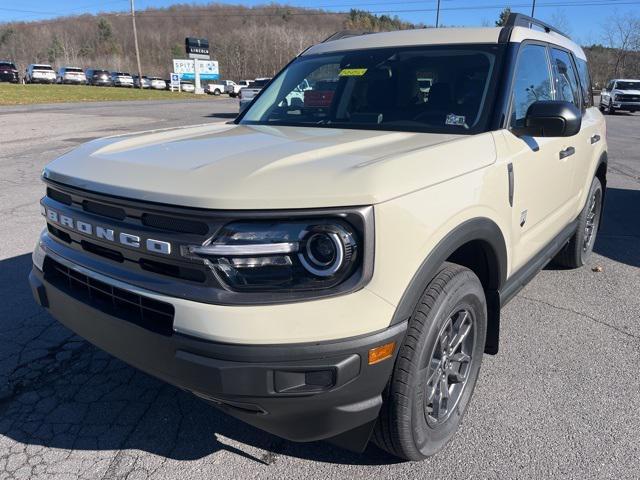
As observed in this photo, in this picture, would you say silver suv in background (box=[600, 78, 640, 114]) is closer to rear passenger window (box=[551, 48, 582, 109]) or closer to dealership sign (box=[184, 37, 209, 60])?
rear passenger window (box=[551, 48, 582, 109])

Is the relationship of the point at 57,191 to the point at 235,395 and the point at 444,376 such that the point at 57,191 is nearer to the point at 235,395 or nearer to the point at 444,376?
the point at 235,395

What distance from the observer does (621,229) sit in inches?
251

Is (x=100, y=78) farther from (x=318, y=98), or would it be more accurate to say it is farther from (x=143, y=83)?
(x=318, y=98)

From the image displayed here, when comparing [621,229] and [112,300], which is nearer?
[112,300]

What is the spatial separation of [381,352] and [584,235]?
12.1 ft

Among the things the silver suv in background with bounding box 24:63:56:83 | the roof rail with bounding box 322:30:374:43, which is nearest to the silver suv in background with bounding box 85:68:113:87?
the silver suv in background with bounding box 24:63:56:83

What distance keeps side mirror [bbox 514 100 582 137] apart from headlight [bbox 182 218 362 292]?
1.50 m

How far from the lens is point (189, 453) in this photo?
245 cm

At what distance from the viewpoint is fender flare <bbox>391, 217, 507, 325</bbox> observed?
1.95 meters

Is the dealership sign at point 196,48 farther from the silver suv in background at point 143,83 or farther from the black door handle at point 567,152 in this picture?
the black door handle at point 567,152

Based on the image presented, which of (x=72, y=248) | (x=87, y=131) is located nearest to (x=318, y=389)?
(x=72, y=248)

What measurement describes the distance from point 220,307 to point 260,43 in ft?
355

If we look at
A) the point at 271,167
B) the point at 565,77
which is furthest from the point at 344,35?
the point at 271,167

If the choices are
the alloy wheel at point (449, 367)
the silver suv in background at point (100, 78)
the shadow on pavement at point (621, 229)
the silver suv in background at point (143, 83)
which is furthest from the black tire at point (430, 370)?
the silver suv in background at point (100, 78)
